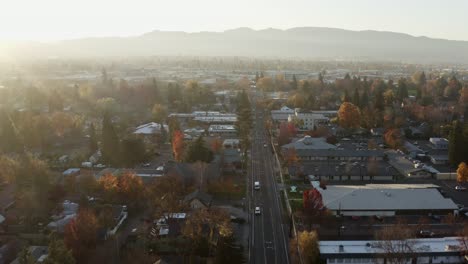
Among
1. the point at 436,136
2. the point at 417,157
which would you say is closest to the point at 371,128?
the point at 436,136

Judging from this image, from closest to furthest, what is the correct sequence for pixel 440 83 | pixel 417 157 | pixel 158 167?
1. pixel 158 167
2. pixel 417 157
3. pixel 440 83

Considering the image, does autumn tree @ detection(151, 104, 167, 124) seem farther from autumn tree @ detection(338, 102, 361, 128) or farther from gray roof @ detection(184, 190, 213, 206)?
A: gray roof @ detection(184, 190, 213, 206)

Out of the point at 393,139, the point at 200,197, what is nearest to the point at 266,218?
the point at 200,197

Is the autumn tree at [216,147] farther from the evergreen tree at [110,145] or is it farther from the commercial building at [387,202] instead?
the commercial building at [387,202]

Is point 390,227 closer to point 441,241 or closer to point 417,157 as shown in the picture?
point 441,241

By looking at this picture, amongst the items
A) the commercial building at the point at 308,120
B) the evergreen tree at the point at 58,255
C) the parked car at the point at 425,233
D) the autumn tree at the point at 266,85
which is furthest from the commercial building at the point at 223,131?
the autumn tree at the point at 266,85
